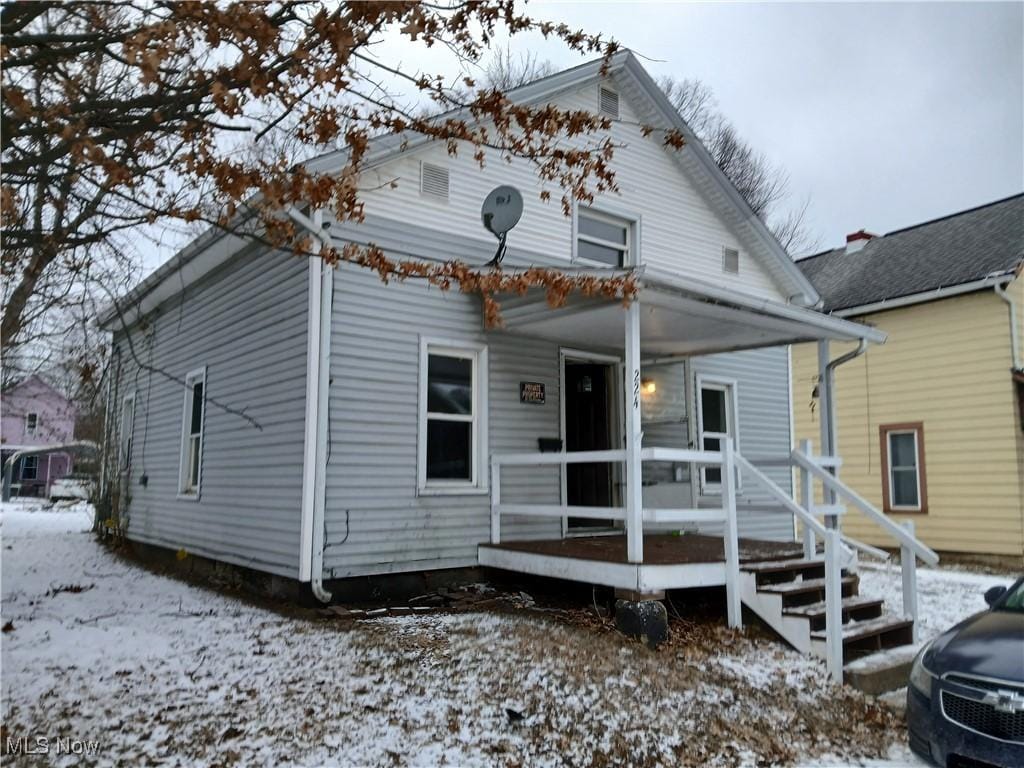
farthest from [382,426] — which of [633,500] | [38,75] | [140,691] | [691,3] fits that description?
[691,3]

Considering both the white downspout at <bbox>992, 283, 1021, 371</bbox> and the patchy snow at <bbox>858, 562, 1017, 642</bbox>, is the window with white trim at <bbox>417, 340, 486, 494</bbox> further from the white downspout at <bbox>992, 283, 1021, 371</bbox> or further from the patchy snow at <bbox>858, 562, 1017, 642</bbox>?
the white downspout at <bbox>992, 283, 1021, 371</bbox>

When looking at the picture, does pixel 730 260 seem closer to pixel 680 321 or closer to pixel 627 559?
pixel 680 321

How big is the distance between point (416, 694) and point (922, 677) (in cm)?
320

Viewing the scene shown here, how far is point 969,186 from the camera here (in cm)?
3419

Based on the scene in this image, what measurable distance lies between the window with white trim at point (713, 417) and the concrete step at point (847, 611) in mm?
3682

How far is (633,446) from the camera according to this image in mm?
6781

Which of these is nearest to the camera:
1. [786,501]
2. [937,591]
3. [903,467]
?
[786,501]

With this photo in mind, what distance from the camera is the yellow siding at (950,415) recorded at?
12.9 m

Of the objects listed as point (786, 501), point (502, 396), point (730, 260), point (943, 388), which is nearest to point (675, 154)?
point (730, 260)

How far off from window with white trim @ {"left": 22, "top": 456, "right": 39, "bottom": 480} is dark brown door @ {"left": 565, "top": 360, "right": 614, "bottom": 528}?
121 ft

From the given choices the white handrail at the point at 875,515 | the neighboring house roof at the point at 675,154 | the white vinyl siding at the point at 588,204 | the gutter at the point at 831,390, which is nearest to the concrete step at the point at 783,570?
the white handrail at the point at 875,515

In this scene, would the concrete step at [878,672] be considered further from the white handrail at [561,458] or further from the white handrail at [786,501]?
the white handrail at [561,458]

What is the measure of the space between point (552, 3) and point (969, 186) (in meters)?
36.0

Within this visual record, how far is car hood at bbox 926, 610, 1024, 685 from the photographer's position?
4.40 metres
